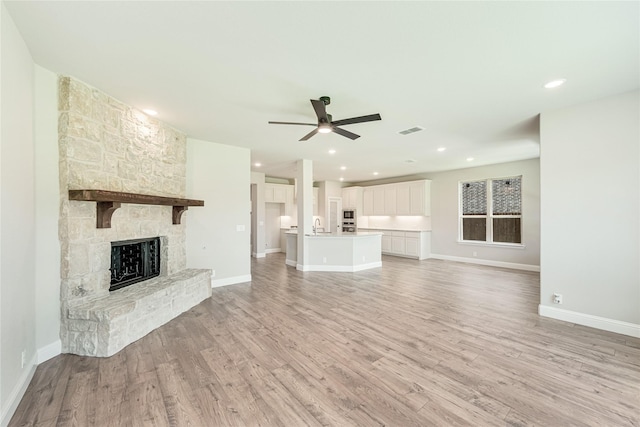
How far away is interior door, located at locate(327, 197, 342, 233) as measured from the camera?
10438 mm

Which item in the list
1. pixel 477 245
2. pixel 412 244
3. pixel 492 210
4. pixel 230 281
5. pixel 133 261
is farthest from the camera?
→ pixel 412 244

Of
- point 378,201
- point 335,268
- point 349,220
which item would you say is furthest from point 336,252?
point 349,220

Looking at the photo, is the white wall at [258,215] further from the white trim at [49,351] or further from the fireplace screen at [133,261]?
the white trim at [49,351]

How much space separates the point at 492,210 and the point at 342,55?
713cm

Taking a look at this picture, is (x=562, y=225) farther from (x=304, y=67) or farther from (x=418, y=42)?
(x=304, y=67)

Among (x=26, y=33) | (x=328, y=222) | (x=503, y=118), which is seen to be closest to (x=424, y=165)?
(x=503, y=118)

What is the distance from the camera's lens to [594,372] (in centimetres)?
234

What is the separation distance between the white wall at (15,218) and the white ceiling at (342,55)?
0.31 meters

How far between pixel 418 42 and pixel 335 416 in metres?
2.92

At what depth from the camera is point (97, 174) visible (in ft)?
9.74

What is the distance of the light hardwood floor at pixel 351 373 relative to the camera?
183 centimetres

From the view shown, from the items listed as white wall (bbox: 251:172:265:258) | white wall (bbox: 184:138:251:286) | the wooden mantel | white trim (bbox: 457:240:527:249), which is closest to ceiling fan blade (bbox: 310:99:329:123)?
the wooden mantel

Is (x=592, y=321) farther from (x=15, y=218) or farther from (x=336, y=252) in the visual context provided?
(x=15, y=218)

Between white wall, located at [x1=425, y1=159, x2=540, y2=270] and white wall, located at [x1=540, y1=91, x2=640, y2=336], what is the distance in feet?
12.1
